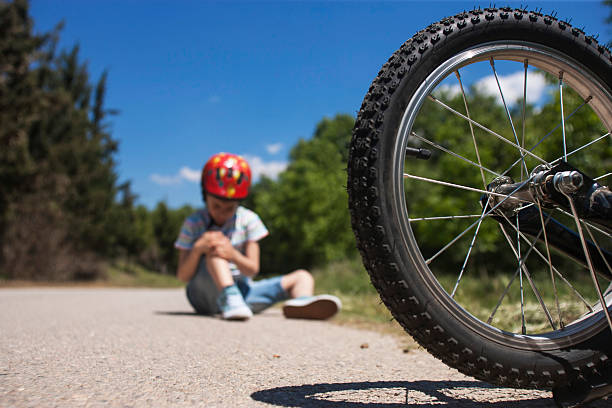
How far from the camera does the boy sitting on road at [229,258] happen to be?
4.44 m

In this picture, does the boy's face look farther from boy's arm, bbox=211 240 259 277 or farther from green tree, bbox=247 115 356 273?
green tree, bbox=247 115 356 273

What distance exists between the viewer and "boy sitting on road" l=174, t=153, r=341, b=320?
4.44 m

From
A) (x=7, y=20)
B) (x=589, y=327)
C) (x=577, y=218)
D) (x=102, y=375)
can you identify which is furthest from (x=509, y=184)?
(x=7, y=20)

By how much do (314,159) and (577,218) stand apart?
38.1 m

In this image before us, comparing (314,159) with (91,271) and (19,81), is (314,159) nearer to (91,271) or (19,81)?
(91,271)

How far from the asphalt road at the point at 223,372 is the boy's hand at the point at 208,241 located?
1.16 m

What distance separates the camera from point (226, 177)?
454cm

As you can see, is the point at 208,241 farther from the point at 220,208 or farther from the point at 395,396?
the point at 395,396

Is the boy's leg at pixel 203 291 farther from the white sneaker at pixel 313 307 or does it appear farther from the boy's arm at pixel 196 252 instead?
the white sneaker at pixel 313 307

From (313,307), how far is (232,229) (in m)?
1.09

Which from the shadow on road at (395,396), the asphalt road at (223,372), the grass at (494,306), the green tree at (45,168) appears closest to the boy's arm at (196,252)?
the asphalt road at (223,372)

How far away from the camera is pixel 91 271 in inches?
914

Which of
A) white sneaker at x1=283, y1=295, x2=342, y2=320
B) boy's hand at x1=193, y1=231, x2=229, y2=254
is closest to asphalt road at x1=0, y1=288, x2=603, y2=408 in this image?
white sneaker at x1=283, y1=295, x2=342, y2=320

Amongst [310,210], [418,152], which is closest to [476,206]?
[418,152]
